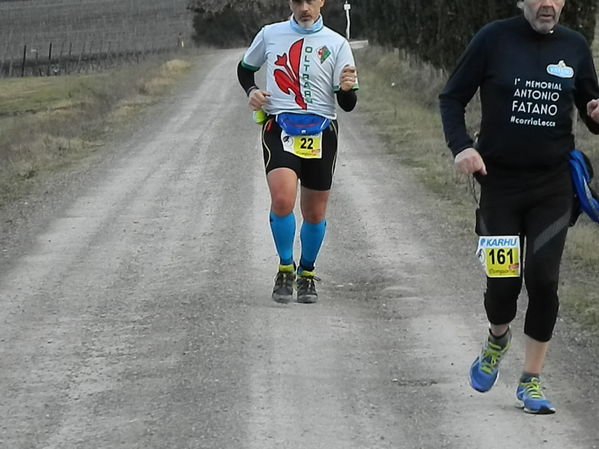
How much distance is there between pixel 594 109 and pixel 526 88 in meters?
0.29

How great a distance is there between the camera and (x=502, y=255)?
569 cm

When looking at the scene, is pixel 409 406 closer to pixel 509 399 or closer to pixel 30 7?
pixel 509 399

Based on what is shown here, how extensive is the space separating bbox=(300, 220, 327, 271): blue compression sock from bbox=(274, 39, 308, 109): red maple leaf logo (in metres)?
0.85

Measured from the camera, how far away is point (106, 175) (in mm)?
16172

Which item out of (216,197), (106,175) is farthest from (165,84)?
(216,197)

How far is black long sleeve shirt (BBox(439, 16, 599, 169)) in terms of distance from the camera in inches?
219

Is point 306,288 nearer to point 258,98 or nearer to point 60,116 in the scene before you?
point 258,98

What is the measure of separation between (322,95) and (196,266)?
7.64 ft

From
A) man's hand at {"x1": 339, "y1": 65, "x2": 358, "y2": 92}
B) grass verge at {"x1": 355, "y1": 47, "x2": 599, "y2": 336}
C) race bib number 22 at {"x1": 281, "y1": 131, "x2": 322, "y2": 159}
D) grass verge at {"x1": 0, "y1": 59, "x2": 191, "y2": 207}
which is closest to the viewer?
man's hand at {"x1": 339, "y1": 65, "x2": 358, "y2": 92}

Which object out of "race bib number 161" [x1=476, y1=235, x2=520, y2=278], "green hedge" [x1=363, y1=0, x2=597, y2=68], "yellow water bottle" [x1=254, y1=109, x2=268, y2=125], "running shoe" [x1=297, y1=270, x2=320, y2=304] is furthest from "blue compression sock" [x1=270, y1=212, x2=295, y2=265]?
"green hedge" [x1=363, y1=0, x2=597, y2=68]

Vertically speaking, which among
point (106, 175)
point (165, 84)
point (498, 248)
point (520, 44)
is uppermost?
point (520, 44)

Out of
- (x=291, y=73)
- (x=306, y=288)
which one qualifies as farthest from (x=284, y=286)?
(x=291, y=73)

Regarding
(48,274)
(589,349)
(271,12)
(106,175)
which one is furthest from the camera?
(271,12)

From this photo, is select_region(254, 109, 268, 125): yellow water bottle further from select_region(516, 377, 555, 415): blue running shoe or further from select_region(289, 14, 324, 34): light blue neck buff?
select_region(516, 377, 555, 415): blue running shoe
